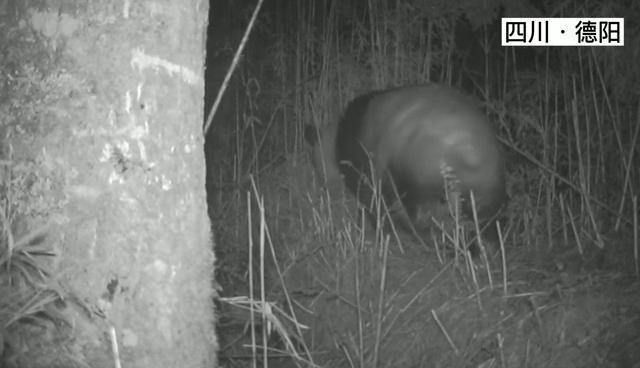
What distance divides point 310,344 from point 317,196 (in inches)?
73.7

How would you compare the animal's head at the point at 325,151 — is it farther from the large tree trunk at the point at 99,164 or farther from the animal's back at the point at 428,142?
the large tree trunk at the point at 99,164

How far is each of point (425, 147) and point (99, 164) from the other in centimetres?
223

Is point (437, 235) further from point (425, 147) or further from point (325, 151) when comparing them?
point (325, 151)

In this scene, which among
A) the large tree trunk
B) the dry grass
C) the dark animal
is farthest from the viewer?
the dark animal

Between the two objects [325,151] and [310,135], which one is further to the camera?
[310,135]

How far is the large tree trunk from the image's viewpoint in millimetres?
1052

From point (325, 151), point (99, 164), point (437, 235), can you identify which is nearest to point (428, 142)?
point (437, 235)

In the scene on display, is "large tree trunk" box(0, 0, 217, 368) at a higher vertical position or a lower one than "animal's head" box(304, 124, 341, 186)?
higher

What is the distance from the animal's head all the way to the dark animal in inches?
1.5

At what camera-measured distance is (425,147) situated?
10.4ft

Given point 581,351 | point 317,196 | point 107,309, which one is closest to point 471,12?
point 317,196

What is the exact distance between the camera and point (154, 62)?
1095 mm

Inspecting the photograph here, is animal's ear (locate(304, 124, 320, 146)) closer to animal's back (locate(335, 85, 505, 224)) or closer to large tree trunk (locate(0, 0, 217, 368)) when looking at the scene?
animal's back (locate(335, 85, 505, 224))

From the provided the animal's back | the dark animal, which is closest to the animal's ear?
the dark animal
